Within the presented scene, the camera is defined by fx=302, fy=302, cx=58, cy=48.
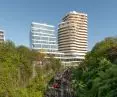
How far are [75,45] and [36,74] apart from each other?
8472cm

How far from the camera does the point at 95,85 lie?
40.4 ft

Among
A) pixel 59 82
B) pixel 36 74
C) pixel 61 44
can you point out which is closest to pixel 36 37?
pixel 61 44

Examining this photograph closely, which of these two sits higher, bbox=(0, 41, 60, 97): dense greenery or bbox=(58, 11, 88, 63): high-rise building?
bbox=(58, 11, 88, 63): high-rise building

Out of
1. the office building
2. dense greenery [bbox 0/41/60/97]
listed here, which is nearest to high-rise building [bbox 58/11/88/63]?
the office building

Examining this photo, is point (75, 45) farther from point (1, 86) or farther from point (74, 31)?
point (1, 86)

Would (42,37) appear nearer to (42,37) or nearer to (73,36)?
(42,37)

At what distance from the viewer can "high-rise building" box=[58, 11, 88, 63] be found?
408 ft

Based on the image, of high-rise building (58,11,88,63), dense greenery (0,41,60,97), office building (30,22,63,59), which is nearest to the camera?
dense greenery (0,41,60,97)

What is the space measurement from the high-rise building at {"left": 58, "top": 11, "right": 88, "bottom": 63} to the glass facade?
41.4 ft

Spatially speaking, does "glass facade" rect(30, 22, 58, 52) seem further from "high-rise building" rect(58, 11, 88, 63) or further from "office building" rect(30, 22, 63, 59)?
"high-rise building" rect(58, 11, 88, 63)

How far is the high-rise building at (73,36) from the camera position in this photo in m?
124

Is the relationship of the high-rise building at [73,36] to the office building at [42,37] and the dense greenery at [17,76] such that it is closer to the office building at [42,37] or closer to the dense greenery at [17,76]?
the office building at [42,37]

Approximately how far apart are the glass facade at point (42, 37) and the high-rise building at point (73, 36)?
41.4ft

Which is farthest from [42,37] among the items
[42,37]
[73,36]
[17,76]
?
[17,76]
